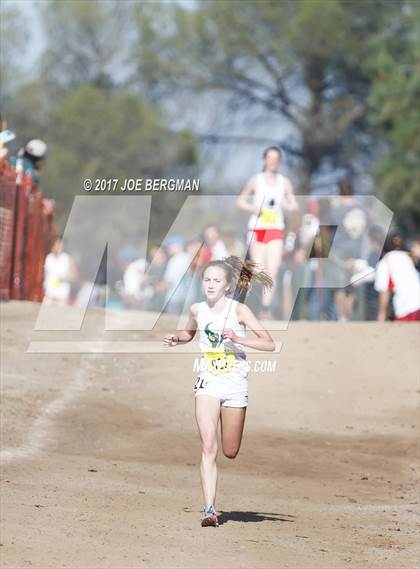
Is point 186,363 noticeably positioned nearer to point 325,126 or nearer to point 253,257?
point 253,257

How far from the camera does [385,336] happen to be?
1595 cm

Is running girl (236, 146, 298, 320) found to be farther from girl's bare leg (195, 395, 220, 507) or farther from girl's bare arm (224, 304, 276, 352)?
girl's bare leg (195, 395, 220, 507)

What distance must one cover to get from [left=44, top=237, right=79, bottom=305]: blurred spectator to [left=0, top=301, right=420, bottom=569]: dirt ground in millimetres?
1571

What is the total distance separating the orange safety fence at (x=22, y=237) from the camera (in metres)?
16.5

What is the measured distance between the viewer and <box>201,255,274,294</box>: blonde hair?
8508 mm

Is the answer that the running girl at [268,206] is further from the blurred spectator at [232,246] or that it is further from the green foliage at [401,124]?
the green foliage at [401,124]

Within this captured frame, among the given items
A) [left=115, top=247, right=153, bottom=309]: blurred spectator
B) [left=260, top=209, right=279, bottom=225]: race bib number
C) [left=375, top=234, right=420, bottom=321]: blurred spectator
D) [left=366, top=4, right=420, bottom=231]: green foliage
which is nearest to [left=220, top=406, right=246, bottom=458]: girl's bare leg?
[left=260, top=209, right=279, bottom=225]: race bib number

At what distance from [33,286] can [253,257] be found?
151 inches

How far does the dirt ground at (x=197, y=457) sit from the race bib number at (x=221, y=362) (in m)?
1.00

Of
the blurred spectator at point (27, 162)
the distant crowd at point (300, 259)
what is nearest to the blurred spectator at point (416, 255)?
the distant crowd at point (300, 259)

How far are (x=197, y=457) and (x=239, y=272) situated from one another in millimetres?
3463

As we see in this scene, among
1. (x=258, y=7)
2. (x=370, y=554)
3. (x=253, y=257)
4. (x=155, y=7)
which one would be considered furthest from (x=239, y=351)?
(x=155, y=7)

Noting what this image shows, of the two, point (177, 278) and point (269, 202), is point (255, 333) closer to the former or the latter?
point (269, 202)

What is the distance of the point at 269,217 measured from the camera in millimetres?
14852
